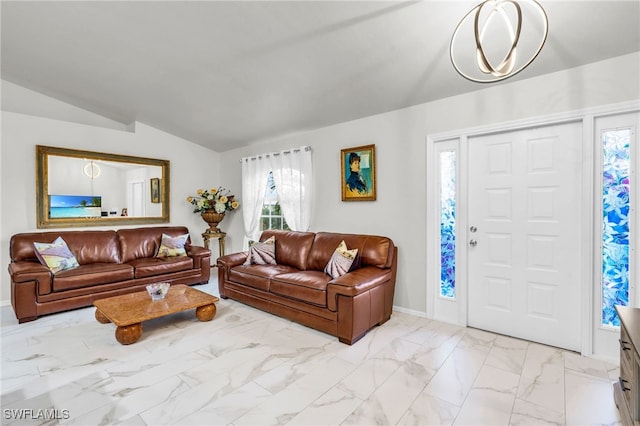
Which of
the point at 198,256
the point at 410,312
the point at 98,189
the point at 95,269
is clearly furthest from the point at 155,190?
the point at 410,312

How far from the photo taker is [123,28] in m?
2.69

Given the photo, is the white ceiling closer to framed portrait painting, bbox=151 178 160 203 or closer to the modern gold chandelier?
the modern gold chandelier

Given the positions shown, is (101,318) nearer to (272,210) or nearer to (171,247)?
(171,247)

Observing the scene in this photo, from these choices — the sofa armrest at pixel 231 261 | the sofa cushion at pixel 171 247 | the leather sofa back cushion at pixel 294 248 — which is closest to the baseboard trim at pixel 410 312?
the leather sofa back cushion at pixel 294 248

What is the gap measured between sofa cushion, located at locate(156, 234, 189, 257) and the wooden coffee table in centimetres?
116

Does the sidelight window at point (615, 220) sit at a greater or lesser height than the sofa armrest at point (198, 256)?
greater

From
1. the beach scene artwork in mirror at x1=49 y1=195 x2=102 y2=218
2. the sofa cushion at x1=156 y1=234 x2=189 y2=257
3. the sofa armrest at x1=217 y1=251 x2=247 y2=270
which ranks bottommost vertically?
the sofa armrest at x1=217 y1=251 x2=247 y2=270

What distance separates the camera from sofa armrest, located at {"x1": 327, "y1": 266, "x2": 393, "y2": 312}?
2625 mm

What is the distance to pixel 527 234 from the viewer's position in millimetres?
2723

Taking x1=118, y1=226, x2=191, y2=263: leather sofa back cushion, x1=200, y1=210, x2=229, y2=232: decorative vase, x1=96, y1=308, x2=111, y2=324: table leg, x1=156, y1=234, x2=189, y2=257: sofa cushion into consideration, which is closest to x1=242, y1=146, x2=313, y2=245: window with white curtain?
x1=200, y1=210, x2=229, y2=232: decorative vase

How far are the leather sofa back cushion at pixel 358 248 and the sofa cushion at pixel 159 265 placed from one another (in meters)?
1.93

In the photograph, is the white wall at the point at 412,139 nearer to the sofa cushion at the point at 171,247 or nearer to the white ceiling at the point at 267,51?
the white ceiling at the point at 267,51

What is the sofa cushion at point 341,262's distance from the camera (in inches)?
123

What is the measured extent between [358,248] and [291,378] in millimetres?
1593
